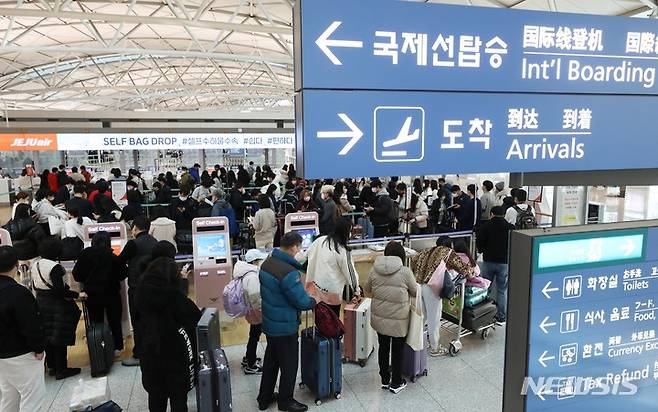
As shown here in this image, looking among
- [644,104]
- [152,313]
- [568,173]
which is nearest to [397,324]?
[152,313]

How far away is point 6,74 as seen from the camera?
18.7m

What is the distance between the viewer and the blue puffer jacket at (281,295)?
351 cm

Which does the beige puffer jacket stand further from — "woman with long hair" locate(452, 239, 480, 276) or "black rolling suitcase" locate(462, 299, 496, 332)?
"black rolling suitcase" locate(462, 299, 496, 332)

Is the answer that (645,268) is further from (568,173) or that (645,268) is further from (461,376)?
(461,376)

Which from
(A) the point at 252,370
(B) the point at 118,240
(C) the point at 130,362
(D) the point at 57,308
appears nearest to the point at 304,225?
(B) the point at 118,240

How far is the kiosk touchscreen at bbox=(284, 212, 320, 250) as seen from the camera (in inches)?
268

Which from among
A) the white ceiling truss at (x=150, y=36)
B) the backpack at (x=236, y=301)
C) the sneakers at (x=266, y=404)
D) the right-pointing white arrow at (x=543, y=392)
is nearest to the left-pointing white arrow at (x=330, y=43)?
the right-pointing white arrow at (x=543, y=392)

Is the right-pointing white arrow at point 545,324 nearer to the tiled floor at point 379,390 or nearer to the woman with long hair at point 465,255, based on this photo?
the tiled floor at point 379,390

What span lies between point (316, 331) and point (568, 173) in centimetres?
274

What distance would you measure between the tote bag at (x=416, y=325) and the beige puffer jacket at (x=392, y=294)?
8 cm

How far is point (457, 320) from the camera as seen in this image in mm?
5152

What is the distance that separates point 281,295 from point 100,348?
2.18m

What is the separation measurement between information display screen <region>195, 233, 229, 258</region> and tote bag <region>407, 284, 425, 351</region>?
9.98 feet

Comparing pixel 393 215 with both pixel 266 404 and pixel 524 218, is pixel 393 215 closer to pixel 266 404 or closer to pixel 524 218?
pixel 524 218
